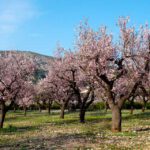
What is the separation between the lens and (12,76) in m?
46.2

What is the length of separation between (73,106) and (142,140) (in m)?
90.1

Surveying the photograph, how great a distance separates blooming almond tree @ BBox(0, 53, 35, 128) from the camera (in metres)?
44.7

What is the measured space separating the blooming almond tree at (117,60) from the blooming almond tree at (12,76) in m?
12.9

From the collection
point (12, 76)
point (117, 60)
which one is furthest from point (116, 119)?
point (12, 76)

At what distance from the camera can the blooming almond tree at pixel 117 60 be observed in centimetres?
3338

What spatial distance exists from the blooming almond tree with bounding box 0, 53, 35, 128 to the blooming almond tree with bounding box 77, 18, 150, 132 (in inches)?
507

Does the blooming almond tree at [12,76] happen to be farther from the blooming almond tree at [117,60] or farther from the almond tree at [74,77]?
the blooming almond tree at [117,60]

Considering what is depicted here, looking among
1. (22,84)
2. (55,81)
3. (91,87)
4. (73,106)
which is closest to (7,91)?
(22,84)

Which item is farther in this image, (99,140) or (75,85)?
(75,85)

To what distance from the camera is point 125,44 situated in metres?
34.1

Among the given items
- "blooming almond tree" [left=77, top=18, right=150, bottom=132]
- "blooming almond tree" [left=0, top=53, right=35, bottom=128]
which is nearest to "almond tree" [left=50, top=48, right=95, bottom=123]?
"blooming almond tree" [left=0, top=53, right=35, bottom=128]

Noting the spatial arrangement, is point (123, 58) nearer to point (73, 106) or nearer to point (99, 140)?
point (99, 140)

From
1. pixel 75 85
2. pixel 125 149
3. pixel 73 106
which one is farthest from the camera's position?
pixel 73 106

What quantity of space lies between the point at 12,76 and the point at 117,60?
54.8 feet
